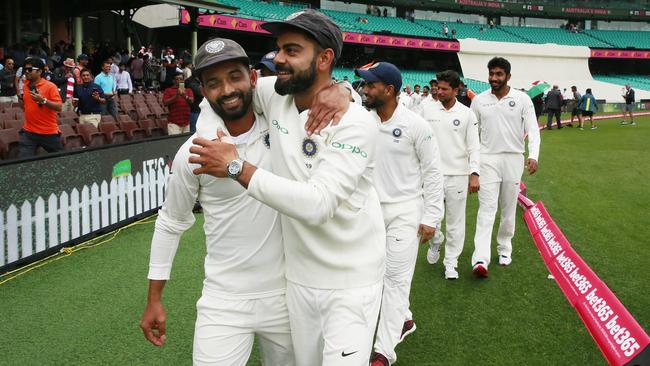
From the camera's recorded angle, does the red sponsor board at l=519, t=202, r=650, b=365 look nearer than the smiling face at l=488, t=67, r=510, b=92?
Yes

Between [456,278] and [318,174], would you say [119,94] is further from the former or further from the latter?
[318,174]

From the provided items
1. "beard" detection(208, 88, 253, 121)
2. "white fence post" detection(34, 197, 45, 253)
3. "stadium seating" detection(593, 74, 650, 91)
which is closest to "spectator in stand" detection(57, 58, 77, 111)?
"white fence post" detection(34, 197, 45, 253)

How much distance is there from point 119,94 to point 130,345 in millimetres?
12720

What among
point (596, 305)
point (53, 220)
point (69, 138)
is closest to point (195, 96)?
point (69, 138)

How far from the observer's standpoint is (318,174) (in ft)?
7.39

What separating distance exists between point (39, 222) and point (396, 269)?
4354 millimetres

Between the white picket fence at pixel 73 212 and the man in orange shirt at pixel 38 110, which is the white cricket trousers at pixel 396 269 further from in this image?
the man in orange shirt at pixel 38 110

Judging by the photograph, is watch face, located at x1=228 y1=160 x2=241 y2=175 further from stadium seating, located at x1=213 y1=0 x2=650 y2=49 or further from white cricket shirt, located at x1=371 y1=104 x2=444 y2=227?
stadium seating, located at x1=213 y1=0 x2=650 y2=49

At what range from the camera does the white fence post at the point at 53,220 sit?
22.5 feet

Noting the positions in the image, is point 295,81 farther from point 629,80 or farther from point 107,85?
point 629,80


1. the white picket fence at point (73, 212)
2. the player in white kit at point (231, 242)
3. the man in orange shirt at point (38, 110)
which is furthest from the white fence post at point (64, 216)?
the player in white kit at point (231, 242)

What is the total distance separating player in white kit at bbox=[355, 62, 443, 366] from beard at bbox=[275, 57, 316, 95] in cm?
211

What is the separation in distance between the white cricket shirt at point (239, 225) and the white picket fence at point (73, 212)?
435 cm

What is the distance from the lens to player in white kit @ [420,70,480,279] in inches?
242
